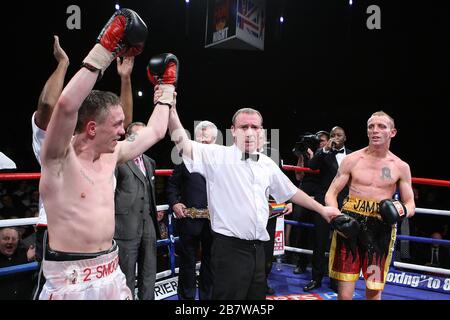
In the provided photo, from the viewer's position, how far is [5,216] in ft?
17.3

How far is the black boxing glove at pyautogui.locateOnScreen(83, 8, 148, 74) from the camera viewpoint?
131 centimetres

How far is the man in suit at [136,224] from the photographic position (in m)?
2.50

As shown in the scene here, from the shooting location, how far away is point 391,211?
2570 millimetres

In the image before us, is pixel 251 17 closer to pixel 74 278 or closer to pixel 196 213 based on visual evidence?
pixel 196 213

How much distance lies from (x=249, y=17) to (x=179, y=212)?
5.11 m

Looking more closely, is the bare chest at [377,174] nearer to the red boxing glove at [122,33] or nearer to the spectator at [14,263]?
the red boxing glove at [122,33]

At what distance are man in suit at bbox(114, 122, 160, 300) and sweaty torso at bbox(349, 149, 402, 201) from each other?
1.46 metres

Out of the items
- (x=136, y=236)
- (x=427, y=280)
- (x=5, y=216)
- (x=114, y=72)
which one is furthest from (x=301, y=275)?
(x=114, y=72)

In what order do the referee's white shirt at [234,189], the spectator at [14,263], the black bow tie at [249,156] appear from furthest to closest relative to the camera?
the spectator at [14,263]
the black bow tie at [249,156]
the referee's white shirt at [234,189]

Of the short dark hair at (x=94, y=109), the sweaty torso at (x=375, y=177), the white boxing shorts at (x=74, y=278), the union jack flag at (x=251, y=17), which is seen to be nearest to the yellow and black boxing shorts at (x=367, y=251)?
the sweaty torso at (x=375, y=177)

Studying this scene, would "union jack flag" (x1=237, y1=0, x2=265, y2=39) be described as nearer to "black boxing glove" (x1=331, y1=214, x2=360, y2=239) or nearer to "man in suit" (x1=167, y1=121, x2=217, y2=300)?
"man in suit" (x1=167, y1=121, x2=217, y2=300)

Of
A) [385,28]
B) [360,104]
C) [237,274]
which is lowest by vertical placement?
Result: [237,274]

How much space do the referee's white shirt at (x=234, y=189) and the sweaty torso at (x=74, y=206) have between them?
2.46ft

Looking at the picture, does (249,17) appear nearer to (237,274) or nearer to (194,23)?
(194,23)
